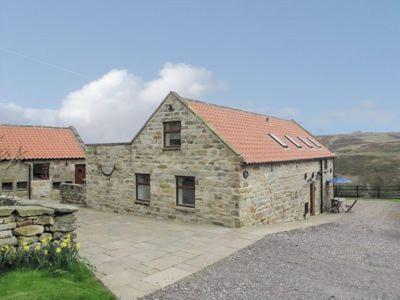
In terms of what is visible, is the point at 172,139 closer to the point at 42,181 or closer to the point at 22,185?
the point at 42,181

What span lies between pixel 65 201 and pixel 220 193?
503 inches

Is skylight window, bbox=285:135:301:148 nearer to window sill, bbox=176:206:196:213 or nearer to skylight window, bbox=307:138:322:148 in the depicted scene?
skylight window, bbox=307:138:322:148

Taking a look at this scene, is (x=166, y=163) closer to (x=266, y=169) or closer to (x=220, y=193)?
(x=220, y=193)

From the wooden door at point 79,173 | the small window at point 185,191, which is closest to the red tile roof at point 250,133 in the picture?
the small window at point 185,191

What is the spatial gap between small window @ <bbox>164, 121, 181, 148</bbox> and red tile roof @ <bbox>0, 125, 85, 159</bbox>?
13.1m

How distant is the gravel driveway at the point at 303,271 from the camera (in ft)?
23.6

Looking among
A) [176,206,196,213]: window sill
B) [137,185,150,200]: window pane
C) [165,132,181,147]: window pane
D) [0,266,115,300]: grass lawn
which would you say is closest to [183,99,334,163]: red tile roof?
[165,132,181,147]: window pane

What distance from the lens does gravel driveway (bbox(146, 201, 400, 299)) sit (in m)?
7.18

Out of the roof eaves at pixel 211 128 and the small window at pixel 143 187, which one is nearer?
the roof eaves at pixel 211 128

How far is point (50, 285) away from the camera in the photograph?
6207 mm

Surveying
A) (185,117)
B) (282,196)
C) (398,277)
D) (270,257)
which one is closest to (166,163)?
(185,117)

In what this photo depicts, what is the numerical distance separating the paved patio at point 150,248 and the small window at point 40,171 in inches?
448

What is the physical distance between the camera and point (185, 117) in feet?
49.5

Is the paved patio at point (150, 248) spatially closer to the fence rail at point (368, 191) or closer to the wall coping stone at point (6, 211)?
the wall coping stone at point (6, 211)
